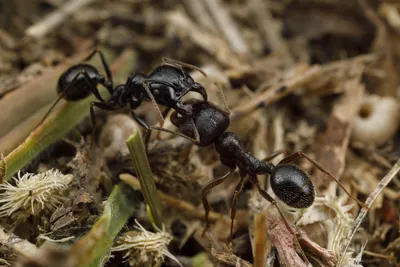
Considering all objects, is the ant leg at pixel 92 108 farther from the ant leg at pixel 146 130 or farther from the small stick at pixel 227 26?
the small stick at pixel 227 26

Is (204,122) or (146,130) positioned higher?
(146,130)

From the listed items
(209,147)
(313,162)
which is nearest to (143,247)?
(209,147)

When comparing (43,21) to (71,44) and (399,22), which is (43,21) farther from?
(399,22)

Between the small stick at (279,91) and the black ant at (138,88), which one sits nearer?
the black ant at (138,88)

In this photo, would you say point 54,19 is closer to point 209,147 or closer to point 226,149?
point 209,147

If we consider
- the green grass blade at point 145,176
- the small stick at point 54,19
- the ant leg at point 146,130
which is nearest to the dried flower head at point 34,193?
the green grass blade at point 145,176
